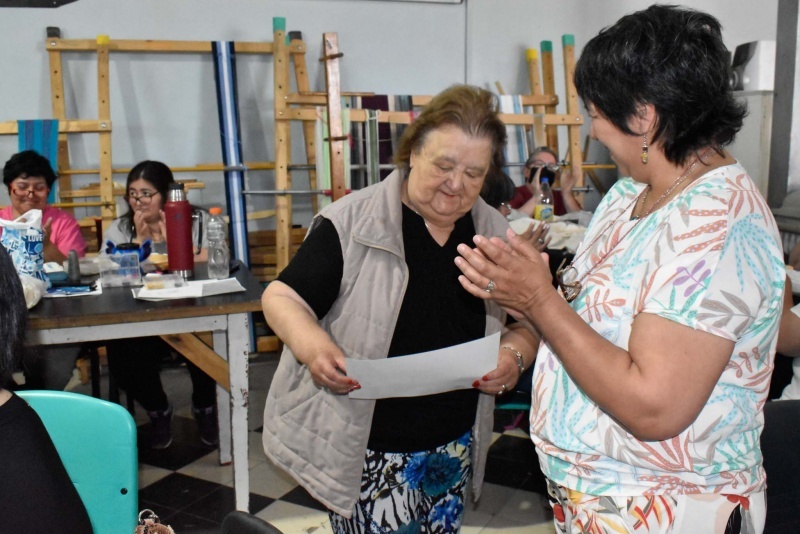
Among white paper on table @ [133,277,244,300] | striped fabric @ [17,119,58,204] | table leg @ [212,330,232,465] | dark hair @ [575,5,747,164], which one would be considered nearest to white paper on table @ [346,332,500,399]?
dark hair @ [575,5,747,164]

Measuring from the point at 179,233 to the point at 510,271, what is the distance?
2.09 metres

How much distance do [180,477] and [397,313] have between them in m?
2.02

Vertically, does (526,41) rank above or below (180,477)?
above

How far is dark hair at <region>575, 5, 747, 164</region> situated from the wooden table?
160cm

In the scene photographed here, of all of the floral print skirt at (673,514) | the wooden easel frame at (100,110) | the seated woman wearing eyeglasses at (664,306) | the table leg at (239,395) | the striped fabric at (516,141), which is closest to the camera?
the seated woman wearing eyeglasses at (664,306)

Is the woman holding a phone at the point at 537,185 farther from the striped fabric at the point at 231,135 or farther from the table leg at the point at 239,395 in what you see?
the table leg at the point at 239,395

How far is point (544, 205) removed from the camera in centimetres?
460

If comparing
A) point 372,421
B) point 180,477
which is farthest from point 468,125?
point 180,477

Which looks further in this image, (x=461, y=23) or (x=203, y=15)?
(x=461, y=23)

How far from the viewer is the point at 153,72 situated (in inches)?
207

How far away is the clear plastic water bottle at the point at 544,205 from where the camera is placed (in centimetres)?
435

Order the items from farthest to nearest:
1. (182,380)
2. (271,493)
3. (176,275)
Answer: (182,380) < (271,493) < (176,275)

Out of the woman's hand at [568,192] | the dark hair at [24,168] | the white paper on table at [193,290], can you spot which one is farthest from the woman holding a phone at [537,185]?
the dark hair at [24,168]

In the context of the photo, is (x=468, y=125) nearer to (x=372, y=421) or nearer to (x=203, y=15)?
(x=372, y=421)
